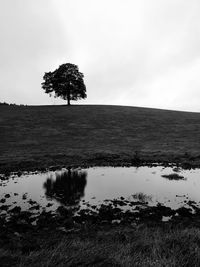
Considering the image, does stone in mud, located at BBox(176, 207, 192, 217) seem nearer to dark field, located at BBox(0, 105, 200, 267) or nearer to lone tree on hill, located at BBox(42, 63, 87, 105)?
dark field, located at BBox(0, 105, 200, 267)

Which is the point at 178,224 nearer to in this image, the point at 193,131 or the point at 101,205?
the point at 101,205

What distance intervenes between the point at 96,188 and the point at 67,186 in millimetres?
2431

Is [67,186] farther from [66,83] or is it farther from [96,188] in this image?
[66,83]

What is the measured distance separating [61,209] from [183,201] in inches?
295

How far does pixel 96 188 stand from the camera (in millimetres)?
18172

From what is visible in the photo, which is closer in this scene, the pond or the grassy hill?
the pond

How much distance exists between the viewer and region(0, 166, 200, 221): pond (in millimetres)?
14617

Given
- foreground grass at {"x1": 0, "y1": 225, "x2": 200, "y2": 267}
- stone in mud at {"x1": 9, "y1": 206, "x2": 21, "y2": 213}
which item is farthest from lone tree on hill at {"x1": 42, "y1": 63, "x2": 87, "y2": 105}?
foreground grass at {"x1": 0, "y1": 225, "x2": 200, "y2": 267}

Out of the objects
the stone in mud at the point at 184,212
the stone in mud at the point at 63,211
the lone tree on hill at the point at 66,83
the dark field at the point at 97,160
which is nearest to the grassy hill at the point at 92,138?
the dark field at the point at 97,160

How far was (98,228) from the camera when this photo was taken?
10.7 metres

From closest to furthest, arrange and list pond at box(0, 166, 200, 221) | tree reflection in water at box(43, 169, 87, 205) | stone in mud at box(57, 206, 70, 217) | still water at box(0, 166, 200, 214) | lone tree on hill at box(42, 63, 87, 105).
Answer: stone in mud at box(57, 206, 70, 217), pond at box(0, 166, 200, 221), still water at box(0, 166, 200, 214), tree reflection in water at box(43, 169, 87, 205), lone tree on hill at box(42, 63, 87, 105)

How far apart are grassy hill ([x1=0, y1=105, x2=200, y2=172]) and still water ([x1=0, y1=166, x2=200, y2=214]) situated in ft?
17.4

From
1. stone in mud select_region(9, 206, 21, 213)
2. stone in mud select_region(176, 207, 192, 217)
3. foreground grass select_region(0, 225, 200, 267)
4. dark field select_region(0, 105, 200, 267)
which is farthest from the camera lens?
stone in mud select_region(9, 206, 21, 213)

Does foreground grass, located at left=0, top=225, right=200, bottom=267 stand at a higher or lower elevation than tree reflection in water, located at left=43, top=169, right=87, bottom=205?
higher
